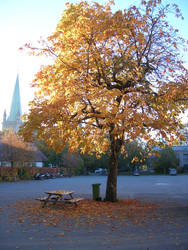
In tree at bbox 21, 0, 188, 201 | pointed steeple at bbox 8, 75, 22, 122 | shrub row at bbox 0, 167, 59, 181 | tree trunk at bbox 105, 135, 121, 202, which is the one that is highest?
pointed steeple at bbox 8, 75, 22, 122

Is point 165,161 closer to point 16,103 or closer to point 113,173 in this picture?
point 113,173

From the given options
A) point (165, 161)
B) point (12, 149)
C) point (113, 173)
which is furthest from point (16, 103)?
point (113, 173)

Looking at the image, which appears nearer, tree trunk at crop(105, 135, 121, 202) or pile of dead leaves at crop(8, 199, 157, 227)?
pile of dead leaves at crop(8, 199, 157, 227)

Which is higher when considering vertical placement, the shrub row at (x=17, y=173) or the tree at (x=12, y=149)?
the tree at (x=12, y=149)

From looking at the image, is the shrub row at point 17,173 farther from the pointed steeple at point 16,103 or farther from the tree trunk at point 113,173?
the pointed steeple at point 16,103

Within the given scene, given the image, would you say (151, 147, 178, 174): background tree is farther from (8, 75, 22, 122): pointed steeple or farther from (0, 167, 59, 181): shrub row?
(8, 75, 22, 122): pointed steeple

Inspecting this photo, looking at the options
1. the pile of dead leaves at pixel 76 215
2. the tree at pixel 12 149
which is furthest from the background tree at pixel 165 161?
the pile of dead leaves at pixel 76 215

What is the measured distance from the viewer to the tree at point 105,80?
11680 mm

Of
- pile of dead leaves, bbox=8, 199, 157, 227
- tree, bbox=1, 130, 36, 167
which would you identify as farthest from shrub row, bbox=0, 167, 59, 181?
pile of dead leaves, bbox=8, 199, 157, 227

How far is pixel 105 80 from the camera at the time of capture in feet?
45.6

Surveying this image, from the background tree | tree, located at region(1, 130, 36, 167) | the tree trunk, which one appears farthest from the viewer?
the background tree

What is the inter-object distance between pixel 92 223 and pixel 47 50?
8.15 meters

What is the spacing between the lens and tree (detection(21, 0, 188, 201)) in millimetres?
11680

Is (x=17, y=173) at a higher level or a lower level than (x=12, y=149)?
lower
